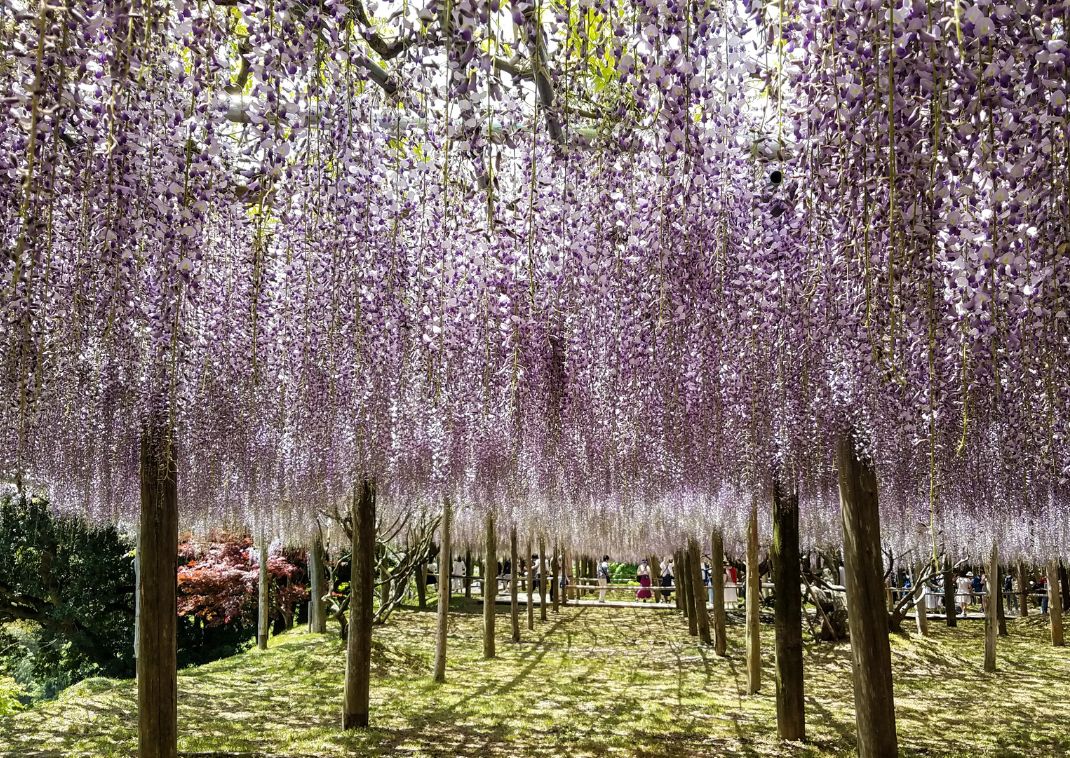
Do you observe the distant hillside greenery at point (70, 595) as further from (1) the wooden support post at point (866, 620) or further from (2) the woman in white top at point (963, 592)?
(2) the woman in white top at point (963, 592)

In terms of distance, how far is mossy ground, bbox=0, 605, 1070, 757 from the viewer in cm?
770

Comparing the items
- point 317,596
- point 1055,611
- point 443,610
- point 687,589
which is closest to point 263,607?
point 317,596

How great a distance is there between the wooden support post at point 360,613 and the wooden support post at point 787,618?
12.5 ft

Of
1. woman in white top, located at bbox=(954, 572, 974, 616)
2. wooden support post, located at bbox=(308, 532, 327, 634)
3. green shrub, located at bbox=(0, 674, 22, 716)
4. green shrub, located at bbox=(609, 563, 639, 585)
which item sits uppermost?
wooden support post, located at bbox=(308, 532, 327, 634)

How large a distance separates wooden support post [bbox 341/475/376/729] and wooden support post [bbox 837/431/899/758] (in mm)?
4369

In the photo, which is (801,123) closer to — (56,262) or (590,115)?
(590,115)

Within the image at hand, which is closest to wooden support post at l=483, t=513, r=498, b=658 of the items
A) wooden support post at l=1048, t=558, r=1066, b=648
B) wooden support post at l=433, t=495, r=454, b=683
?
wooden support post at l=433, t=495, r=454, b=683

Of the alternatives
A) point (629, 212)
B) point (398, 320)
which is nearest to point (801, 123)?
point (629, 212)

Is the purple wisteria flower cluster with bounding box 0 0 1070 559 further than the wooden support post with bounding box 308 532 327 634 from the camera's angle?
No

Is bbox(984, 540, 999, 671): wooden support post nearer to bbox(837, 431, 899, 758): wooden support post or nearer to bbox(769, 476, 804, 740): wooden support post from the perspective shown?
bbox(769, 476, 804, 740): wooden support post

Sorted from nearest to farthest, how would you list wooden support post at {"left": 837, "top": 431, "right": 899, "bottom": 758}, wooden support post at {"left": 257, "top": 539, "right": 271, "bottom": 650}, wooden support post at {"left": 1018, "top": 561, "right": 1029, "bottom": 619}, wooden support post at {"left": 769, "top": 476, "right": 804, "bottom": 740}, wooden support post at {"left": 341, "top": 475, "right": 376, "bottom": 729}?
wooden support post at {"left": 837, "top": 431, "right": 899, "bottom": 758} < wooden support post at {"left": 769, "top": 476, "right": 804, "bottom": 740} < wooden support post at {"left": 341, "top": 475, "right": 376, "bottom": 729} < wooden support post at {"left": 257, "top": 539, "right": 271, "bottom": 650} < wooden support post at {"left": 1018, "top": 561, "right": 1029, "bottom": 619}

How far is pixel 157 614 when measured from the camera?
5.62 meters

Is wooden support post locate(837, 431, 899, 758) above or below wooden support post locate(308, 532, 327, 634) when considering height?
above

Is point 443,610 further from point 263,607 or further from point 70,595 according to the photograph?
point 70,595
